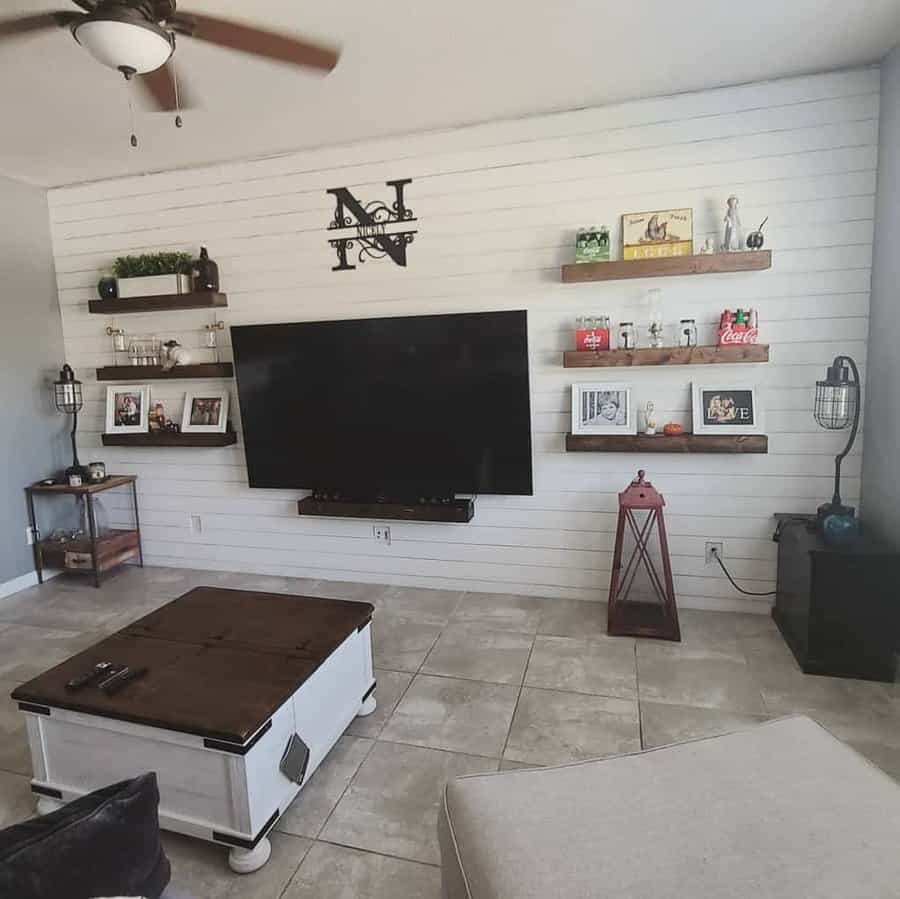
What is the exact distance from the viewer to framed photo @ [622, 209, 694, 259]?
3.10 meters

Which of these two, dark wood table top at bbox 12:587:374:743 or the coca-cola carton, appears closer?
dark wood table top at bbox 12:587:374:743

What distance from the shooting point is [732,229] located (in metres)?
2.98

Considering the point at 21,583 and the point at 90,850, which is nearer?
the point at 90,850

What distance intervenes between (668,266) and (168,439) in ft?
10.4

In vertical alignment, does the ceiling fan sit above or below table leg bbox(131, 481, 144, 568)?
above

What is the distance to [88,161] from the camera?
3.68 m

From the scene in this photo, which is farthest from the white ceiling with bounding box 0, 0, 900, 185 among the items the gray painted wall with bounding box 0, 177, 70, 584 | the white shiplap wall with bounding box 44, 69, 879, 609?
the gray painted wall with bounding box 0, 177, 70, 584

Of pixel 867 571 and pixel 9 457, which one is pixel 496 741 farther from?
pixel 9 457

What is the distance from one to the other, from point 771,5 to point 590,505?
2.30 metres

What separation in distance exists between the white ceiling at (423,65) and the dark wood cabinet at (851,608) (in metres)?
2.10

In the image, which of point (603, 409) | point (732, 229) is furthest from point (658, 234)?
point (603, 409)

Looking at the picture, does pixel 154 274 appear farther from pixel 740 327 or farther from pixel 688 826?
pixel 688 826

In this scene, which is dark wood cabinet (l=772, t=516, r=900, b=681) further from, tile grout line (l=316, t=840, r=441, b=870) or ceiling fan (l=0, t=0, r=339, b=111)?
ceiling fan (l=0, t=0, r=339, b=111)

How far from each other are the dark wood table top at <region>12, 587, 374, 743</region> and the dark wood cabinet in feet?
6.26
